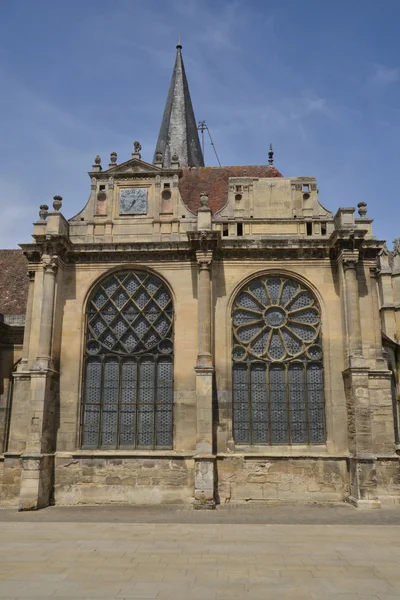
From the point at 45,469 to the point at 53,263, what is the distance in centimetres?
614

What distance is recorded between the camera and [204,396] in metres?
14.9

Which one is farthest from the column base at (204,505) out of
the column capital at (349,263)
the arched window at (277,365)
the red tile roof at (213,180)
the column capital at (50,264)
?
the red tile roof at (213,180)

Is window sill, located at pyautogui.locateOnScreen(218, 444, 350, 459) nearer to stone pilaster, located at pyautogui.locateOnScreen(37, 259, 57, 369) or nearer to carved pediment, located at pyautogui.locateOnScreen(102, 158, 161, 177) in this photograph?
stone pilaster, located at pyautogui.locateOnScreen(37, 259, 57, 369)

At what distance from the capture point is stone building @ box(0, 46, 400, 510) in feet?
49.2

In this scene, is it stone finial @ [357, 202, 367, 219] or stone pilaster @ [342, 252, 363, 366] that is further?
stone finial @ [357, 202, 367, 219]

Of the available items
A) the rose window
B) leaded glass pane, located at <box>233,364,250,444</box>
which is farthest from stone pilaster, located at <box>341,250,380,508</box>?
leaded glass pane, located at <box>233,364,250,444</box>

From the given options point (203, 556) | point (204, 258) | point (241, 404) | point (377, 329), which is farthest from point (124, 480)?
point (377, 329)

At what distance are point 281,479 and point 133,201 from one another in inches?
396

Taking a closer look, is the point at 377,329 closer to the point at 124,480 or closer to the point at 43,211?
the point at 124,480

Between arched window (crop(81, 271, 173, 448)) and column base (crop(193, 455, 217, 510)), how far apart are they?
1.65m

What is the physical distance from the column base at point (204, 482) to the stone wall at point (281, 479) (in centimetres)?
68

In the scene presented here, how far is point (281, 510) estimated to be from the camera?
13742mm

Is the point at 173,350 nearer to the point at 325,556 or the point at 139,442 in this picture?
the point at 139,442

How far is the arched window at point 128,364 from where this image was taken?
1594cm
